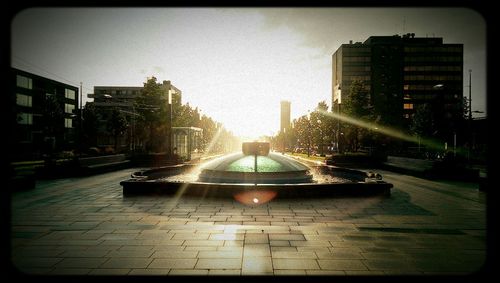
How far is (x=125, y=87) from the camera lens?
124 m

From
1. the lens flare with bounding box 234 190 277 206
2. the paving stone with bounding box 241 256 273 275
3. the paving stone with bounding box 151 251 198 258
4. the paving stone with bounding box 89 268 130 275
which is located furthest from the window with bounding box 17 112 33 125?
the paving stone with bounding box 241 256 273 275

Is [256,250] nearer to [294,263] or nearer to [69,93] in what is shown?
[294,263]

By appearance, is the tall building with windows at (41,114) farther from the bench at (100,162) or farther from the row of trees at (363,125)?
the row of trees at (363,125)

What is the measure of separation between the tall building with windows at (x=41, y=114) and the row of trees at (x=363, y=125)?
36427 mm

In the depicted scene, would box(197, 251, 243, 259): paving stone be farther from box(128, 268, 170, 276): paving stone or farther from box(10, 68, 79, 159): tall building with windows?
box(10, 68, 79, 159): tall building with windows

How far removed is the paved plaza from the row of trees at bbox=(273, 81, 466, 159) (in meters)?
16.9

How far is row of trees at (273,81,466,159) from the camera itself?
34.4m

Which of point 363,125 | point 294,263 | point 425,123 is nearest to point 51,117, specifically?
point 363,125

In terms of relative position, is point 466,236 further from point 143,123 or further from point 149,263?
point 143,123
